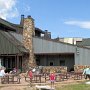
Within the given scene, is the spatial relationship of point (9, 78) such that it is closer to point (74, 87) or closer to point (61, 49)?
point (74, 87)

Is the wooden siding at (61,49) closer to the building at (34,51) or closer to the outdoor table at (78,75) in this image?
the building at (34,51)

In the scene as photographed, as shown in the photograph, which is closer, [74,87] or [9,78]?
[74,87]

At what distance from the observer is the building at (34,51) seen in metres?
43.7

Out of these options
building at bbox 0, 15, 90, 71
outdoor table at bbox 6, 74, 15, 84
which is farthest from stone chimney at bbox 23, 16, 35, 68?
outdoor table at bbox 6, 74, 15, 84

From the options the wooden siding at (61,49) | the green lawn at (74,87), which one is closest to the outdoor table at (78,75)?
the green lawn at (74,87)

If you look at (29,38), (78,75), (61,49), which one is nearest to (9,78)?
(78,75)

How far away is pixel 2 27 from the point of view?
49.1 m

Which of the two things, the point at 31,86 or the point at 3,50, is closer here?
the point at 31,86

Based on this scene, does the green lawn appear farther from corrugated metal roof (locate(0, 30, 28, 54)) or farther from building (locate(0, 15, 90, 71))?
corrugated metal roof (locate(0, 30, 28, 54))

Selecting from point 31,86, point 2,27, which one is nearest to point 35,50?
point 2,27

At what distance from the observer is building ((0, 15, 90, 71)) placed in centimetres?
4366

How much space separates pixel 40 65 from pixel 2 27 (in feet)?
23.8

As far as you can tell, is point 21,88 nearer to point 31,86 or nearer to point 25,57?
point 31,86

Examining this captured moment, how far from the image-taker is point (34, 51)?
46.1 m
